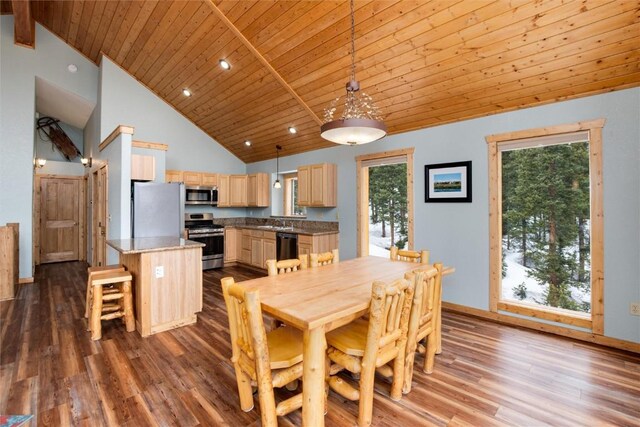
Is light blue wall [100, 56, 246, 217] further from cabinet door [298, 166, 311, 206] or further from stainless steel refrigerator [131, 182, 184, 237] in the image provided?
cabinet door [298, 166, 311, 206]

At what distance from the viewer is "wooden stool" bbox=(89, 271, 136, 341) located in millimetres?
3047

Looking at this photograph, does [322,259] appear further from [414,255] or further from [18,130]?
[18,130]

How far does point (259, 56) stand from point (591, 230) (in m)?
4.35

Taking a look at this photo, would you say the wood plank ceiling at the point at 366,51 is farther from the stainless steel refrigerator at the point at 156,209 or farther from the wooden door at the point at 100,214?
the wooden door at the point at 100,214

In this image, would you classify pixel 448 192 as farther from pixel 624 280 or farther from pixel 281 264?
pixel 281 264

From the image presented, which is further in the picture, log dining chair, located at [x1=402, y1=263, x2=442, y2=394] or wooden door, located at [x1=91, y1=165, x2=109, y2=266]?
wooden door, located at [x1=91, y1=165, x2=109, y2=266]

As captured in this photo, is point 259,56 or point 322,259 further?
point 259,56

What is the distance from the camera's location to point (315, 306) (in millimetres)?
1750

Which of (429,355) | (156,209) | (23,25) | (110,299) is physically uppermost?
(23,25)

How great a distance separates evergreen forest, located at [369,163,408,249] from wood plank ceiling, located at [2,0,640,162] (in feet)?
2.69

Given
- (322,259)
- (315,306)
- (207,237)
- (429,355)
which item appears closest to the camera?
(315,306)

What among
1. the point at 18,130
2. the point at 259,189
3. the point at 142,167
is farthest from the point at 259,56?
the point at 18,130

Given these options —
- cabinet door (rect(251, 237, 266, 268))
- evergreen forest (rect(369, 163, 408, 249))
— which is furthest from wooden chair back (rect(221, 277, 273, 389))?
cabinet door (rect(251, 237, 266, 268))

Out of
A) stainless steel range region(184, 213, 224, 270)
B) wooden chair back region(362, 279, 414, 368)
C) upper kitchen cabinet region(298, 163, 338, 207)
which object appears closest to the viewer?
wooden chair back region(362, 279, 414, 368)
